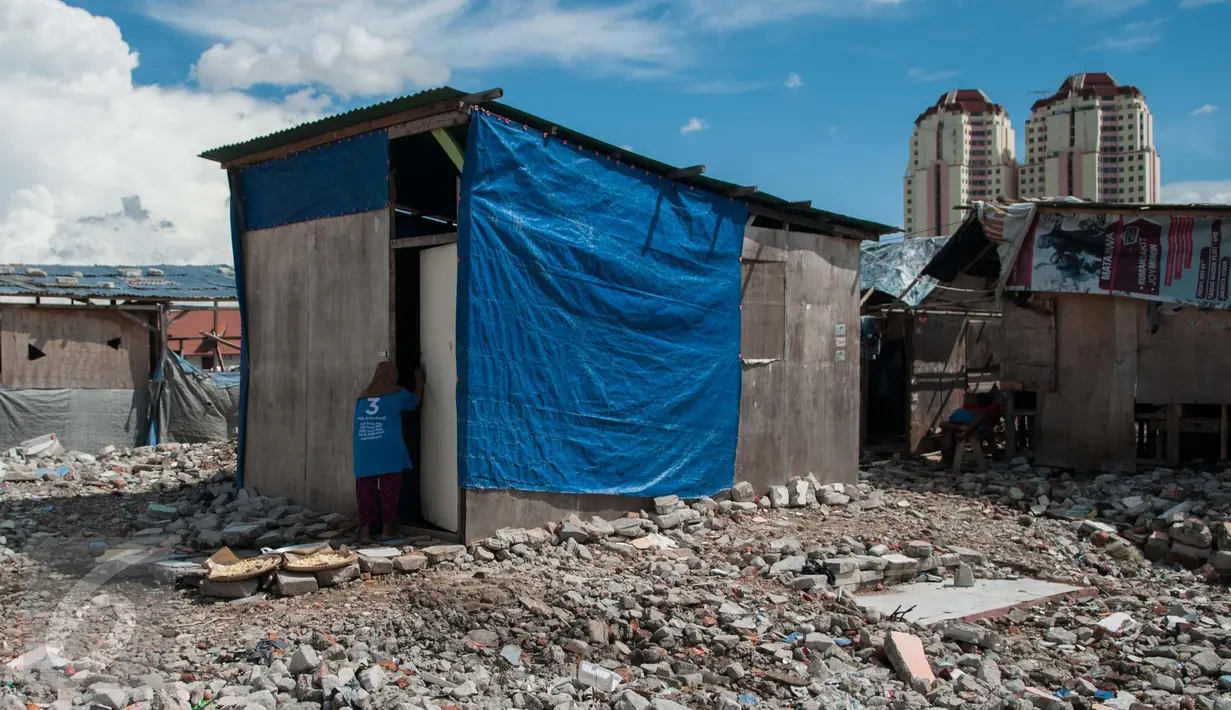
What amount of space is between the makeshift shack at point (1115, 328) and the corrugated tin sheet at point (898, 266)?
2703mm

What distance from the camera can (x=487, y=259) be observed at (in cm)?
732

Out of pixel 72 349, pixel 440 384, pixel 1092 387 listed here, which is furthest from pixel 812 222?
pixel 72 349

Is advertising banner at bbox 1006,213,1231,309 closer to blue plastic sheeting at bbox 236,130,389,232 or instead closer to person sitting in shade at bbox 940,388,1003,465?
person sitting in shade at bbox 940,388,1003,465

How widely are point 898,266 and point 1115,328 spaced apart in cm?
465

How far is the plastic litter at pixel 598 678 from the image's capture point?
4828mm

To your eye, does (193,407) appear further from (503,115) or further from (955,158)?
(955,158)

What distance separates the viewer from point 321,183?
857 centimetres

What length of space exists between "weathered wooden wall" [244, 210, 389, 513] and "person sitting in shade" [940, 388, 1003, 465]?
793 centimetres

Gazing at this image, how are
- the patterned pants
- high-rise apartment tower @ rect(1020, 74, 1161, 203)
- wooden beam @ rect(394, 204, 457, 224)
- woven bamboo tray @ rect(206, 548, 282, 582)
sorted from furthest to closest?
high-rise apartment tower @ rect(1020, 74, 1161, 203) → wooden beam @ rect(394, 204, 457, 224) → the patterned pants → woven bamboo tray @ rect(206, 548, 282, 582)

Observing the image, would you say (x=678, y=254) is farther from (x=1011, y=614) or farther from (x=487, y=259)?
(x=1011, y=614)

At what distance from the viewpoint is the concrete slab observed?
6289 mm

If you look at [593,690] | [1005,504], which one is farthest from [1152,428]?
[593,690]

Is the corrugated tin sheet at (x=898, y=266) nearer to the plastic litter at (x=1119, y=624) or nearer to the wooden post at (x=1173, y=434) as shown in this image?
the wooden post at (x=1173, y=434)

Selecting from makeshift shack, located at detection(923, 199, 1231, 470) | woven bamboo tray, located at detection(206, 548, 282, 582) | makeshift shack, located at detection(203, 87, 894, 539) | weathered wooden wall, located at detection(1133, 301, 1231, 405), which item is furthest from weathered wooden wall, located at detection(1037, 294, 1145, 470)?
woven bamboo tray, located at detection(206, 548, 282, 582)
